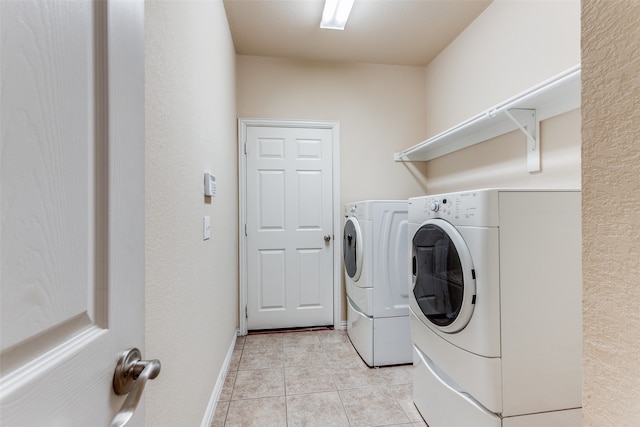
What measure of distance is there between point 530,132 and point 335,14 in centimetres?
153

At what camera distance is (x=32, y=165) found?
0.97 ft

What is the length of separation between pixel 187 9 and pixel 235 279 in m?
2.01

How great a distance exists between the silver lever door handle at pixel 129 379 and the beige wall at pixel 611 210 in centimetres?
79

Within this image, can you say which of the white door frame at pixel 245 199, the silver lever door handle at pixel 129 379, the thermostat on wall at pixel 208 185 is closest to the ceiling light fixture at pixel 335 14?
the white door frame at pixel 245 199

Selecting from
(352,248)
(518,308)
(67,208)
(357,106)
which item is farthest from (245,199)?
(67,208)

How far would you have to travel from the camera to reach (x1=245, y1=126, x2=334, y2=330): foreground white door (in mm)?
2682

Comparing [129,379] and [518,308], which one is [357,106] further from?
[129,379]

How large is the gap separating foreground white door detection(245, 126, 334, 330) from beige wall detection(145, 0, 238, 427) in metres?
0.74

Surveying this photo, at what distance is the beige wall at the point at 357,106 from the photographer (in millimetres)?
2682

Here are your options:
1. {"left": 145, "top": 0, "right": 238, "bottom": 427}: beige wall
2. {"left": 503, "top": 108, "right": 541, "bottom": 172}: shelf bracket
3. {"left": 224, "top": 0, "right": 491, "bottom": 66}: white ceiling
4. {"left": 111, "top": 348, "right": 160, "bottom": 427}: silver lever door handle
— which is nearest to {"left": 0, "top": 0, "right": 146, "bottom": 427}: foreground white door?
{"left": 111, "top": 348, "right": 160, "bottom": 427}: silver lever door handle

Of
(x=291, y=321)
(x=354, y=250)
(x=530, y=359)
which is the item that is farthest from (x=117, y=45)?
(x=291, y=321)

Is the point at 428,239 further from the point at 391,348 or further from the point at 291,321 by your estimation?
the point at 291,321

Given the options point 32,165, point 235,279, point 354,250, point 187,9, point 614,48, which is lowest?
point 235,279

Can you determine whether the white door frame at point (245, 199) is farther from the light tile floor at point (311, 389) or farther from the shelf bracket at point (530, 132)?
the shelf bracket at point (530, 132)
